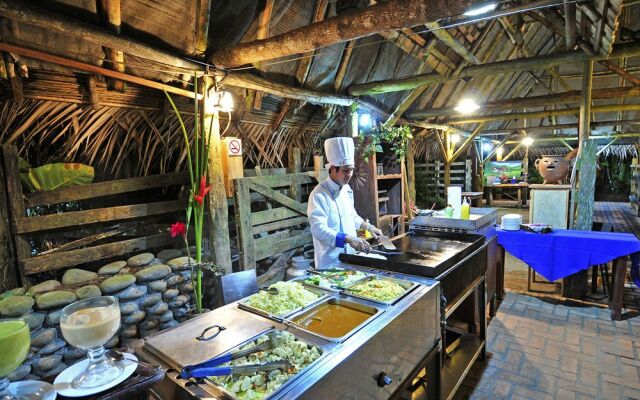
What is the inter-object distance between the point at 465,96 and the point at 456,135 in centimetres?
305

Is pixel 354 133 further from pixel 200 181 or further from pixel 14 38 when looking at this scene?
pixel 14 38

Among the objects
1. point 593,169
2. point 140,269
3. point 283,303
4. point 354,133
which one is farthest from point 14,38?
point 593,169

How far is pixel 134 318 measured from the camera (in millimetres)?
3451

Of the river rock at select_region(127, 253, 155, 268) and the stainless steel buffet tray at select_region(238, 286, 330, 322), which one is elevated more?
the stainless steel buffet tray at select_region(238, 286, 330, 322)

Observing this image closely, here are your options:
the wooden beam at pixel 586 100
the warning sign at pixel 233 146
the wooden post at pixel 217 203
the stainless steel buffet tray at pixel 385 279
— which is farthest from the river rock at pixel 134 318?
the wooden beam at pixel 586 100

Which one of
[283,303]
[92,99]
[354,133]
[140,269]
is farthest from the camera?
[354,133]

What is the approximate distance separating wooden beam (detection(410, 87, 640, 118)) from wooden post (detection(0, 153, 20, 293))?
333 inches

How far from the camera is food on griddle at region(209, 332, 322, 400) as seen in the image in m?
1.21

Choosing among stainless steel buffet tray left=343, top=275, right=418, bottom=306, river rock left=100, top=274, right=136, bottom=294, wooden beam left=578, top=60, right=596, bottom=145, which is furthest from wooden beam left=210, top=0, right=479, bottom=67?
wooden beam left=578, top=60, right=596, bottom=145

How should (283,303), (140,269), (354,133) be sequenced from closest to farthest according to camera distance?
1. (283,303)
2. (140,269)
3. (354,133)

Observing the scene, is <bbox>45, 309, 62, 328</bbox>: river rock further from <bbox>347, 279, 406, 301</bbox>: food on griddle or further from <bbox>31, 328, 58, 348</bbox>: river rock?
<bbox>347, 279, 406, 301</bbox>: food on griddle

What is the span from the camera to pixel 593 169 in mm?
5688

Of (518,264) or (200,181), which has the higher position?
(200,181)

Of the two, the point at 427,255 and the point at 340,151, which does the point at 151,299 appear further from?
the point at 427,255
